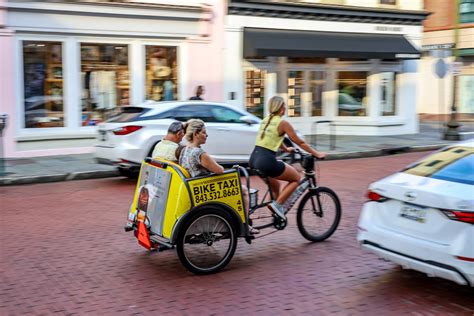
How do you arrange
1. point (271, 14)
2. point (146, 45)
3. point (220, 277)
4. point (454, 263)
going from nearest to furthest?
point (454, 263) < point (220, 277) < point (146, 45) < point (271, 14)

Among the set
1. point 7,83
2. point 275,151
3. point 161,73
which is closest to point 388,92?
point 161,73

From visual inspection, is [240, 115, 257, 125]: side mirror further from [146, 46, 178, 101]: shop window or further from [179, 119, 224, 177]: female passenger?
[179, 119, 224, 177]: female passenger

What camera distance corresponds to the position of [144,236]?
5934 millimetres

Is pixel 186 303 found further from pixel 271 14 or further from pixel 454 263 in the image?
pixel 271 14

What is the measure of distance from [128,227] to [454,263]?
3.44m

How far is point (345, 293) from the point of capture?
534 centimetres

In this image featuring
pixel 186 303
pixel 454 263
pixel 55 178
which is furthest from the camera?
pixel 55 178

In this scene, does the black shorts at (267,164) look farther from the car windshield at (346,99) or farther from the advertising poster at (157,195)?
the car windshield at (346,99)

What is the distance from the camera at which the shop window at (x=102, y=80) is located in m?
16.2

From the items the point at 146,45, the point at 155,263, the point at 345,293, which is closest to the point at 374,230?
the point at 345,293

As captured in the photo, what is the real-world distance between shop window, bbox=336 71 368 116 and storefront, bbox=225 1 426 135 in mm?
38

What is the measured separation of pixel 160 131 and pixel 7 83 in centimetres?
545

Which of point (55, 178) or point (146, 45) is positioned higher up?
point (146, 45)

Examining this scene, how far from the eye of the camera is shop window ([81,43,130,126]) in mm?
16188
